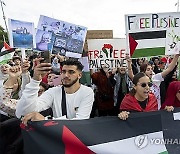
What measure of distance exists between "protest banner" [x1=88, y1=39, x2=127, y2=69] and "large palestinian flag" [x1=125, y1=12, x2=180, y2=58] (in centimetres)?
127

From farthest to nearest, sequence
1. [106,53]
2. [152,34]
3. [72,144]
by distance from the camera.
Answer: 1. [106,53]
2. [152,34]
3. [72,144]

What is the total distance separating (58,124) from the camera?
3.03 metres

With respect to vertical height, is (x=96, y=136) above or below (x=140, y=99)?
below

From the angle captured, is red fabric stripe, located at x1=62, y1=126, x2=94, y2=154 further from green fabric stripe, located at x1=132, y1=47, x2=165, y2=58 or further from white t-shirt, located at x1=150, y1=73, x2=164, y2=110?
green fabric stripe, located at x1=132, y1=47, x2=165, y2=58

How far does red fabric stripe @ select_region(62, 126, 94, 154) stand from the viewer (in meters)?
2.96

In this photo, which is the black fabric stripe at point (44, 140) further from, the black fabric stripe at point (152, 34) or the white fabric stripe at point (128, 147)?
the black fabric stripe at point (152, 34)

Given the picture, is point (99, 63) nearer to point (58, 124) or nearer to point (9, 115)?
→ point (9, 115)

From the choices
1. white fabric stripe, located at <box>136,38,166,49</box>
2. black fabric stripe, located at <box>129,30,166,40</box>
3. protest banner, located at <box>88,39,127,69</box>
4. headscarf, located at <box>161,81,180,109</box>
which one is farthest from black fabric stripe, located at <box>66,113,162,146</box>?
protest banner, located at <box>88,39,127,69</box>

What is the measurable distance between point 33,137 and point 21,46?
2.31 m

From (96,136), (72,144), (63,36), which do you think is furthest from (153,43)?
(72,144)

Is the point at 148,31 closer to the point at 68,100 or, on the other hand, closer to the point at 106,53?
the point at 106,53

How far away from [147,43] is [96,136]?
7.70 feet

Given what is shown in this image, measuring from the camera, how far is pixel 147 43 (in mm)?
4988

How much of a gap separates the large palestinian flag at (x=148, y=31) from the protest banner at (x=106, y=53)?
1.27 metres
